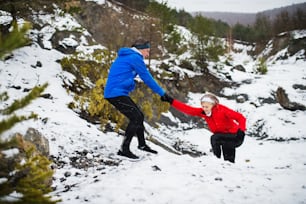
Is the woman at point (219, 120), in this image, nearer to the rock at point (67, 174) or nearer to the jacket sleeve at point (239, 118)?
the jacket sleeve at point (239, 118)

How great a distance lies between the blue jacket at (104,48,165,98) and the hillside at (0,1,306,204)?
107cm

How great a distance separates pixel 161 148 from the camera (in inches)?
229

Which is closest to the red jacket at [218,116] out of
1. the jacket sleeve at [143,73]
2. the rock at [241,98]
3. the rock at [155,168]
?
the jacket sleeve at [143,73]

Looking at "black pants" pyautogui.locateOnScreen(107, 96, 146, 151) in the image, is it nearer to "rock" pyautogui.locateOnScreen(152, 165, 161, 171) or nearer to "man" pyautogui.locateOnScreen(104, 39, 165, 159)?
"man" pyautogui.locateOnScreen(104, 39, 165, 159)

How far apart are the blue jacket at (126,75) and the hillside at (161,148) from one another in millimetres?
1067

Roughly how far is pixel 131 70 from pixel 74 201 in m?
2.25

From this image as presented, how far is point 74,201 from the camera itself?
103 inches

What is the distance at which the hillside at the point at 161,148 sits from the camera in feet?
9.29

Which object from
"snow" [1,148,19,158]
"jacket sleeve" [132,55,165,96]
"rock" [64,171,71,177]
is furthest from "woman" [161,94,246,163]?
"snow" [1,148,19,158]

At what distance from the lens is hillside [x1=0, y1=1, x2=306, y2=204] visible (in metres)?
2.83

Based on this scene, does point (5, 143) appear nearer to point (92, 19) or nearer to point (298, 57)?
point (92, 19)

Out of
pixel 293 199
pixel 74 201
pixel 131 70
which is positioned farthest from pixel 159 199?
pixel 131 70

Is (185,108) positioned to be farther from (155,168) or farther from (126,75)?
(155,168)

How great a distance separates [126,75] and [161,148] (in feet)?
7.29
